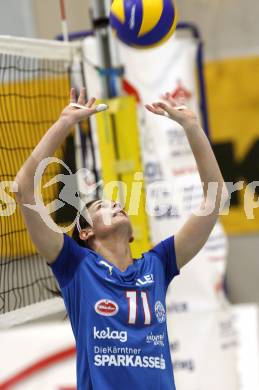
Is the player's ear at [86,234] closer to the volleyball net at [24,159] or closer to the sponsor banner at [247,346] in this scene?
the volleyball net at [24,159]

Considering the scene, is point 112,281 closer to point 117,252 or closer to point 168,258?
point 117,252

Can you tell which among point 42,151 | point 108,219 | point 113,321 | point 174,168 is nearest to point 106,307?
point 113,321

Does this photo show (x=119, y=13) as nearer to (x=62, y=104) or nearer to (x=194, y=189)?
(x=62, y=104)

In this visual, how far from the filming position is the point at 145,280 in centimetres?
303

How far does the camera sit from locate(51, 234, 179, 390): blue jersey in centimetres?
292

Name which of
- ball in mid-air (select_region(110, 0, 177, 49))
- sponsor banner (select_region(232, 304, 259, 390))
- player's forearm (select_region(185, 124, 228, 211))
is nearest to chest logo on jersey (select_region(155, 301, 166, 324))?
player's forearm (select_region(185, 124, 228, 211))

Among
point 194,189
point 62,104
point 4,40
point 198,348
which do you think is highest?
point 4,40

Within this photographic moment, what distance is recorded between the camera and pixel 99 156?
5.28m

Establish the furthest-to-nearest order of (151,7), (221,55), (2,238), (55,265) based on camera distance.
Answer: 1. (221,55)
2. (2,238)
3. (151,7)
4. (55,265)

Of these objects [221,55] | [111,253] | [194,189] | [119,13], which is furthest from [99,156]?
[221,55]

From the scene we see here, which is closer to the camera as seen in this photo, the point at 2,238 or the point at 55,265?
the point at 55,265

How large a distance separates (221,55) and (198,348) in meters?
2.86

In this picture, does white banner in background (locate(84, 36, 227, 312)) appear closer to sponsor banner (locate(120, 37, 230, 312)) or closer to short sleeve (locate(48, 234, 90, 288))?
sponsor banner (locate(120, 37, 230, 312))

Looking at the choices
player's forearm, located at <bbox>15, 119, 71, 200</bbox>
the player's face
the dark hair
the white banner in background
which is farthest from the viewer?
the white banner in background
